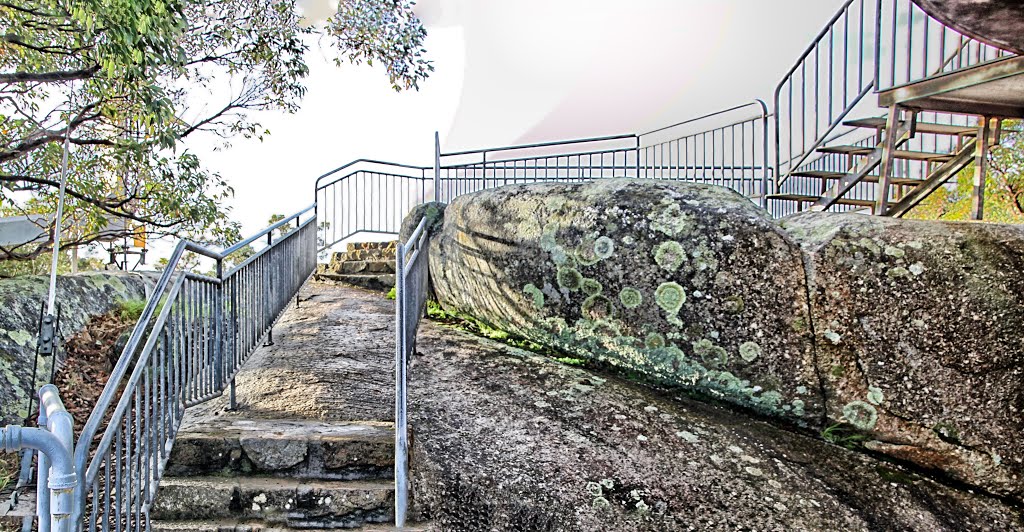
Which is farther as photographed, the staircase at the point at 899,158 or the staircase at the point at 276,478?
the staircase at the point at 899,158

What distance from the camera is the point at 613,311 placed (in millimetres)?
4664

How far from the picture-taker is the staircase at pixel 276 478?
10.7 ft

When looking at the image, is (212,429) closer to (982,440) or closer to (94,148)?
(982,440)

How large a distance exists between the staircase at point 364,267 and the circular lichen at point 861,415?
625 centimetres

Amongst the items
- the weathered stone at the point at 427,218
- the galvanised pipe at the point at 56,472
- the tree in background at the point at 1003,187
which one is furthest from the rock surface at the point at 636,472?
the tree in background at the point at 1003,187

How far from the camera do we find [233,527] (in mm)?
3178

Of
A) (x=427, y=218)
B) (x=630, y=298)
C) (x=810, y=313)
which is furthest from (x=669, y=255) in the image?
(x=427, y=218)

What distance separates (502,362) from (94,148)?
691 cm

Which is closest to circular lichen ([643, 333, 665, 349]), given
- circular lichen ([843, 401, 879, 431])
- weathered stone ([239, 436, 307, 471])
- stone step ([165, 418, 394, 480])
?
circular lichen ([843, 401, 879, 431])

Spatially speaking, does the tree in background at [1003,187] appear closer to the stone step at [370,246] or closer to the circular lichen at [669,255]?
the circular lichen at [669,255]

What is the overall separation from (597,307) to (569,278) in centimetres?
33

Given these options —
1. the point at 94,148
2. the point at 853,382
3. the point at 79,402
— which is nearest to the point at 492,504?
the point at 853,382

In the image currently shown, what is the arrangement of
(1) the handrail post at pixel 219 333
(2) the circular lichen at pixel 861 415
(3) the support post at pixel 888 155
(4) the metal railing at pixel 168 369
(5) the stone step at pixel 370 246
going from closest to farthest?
(4) the metal railing at pixel 168 369
(1) the handrail post at pixel 219 333
(2) the circular lichen at pixel 861 415
(3) the support post at pixel 888 155
(5) the stone step at pixel 370 246

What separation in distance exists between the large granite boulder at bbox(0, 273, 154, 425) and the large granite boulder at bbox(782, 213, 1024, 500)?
5657mm
